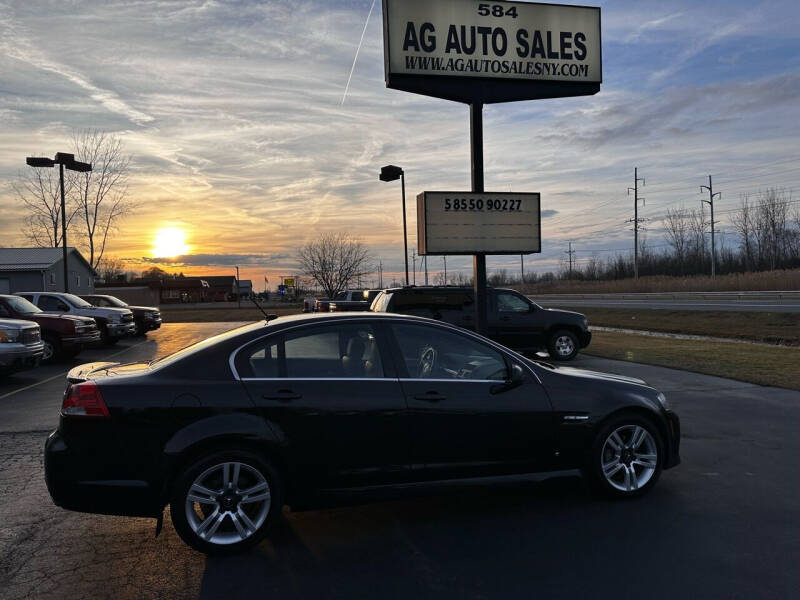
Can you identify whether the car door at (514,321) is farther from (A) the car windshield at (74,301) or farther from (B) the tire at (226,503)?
(A) the car windshield at (74,301)

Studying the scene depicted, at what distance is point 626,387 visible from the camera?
17.4ft

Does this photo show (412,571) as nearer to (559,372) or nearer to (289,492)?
(289,492)

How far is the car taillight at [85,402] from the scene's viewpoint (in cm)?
417

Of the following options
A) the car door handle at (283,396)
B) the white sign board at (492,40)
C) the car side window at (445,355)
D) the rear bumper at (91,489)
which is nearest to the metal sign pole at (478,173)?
the white sign board at (492,40)

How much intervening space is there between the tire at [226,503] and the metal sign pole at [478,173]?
25.3 ft

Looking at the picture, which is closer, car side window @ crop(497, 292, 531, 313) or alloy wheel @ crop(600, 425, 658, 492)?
alloy wheel @ crop(600, 425, 658, 492)

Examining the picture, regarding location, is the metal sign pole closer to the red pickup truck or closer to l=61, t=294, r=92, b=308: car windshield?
the red pickup truck

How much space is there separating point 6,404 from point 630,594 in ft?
32.9

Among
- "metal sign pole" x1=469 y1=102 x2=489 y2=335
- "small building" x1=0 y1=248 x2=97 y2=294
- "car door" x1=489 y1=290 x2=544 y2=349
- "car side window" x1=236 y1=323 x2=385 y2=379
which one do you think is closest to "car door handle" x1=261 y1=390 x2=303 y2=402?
"car side window" x1=236 y1=323 x2=385 y2=379

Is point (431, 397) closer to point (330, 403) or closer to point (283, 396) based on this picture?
point (330, 403)

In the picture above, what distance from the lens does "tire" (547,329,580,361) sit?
15078 millimetres

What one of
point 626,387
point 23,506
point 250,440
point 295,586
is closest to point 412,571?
point 295,586

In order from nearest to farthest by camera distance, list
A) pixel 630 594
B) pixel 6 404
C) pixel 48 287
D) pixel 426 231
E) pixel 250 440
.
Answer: pixel 630 594, pixel 250 440, pixel 6 404, pixel 426 231, pixel 48 287

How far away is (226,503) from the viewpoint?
425cm
